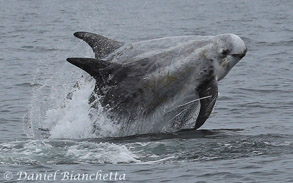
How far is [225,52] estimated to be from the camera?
18.8 m

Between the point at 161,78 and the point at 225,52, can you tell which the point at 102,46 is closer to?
the point at 161,78

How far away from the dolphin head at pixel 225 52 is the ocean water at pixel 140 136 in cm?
149

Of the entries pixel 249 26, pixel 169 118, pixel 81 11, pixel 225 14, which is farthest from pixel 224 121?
pixel 81 11

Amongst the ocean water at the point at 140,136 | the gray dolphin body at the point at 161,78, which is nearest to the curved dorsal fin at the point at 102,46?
the gray dolphin body at the point at 161,78

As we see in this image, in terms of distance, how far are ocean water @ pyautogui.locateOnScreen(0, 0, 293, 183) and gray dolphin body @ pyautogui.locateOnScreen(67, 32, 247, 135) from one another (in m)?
0.45

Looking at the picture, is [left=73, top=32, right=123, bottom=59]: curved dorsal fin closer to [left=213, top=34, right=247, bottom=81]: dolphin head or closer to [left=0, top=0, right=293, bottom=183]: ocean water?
[left=0, top=0, right=293, bottom=183]: ocean water

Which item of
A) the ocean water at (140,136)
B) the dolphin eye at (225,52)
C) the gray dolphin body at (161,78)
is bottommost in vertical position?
the ocean water at (140,136)

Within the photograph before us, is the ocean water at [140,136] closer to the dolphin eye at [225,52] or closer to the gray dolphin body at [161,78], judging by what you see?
the gray dolphin body at [161,78]

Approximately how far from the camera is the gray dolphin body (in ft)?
60.7

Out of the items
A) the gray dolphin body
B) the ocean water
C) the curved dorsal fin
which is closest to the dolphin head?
the gray dolphin body

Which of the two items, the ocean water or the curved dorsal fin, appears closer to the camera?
the ocean water

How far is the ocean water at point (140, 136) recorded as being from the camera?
15625 millimetres

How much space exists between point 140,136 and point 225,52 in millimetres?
2622

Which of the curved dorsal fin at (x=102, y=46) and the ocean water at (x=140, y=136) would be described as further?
the curved dorsal fin at (x=102, y=46)
